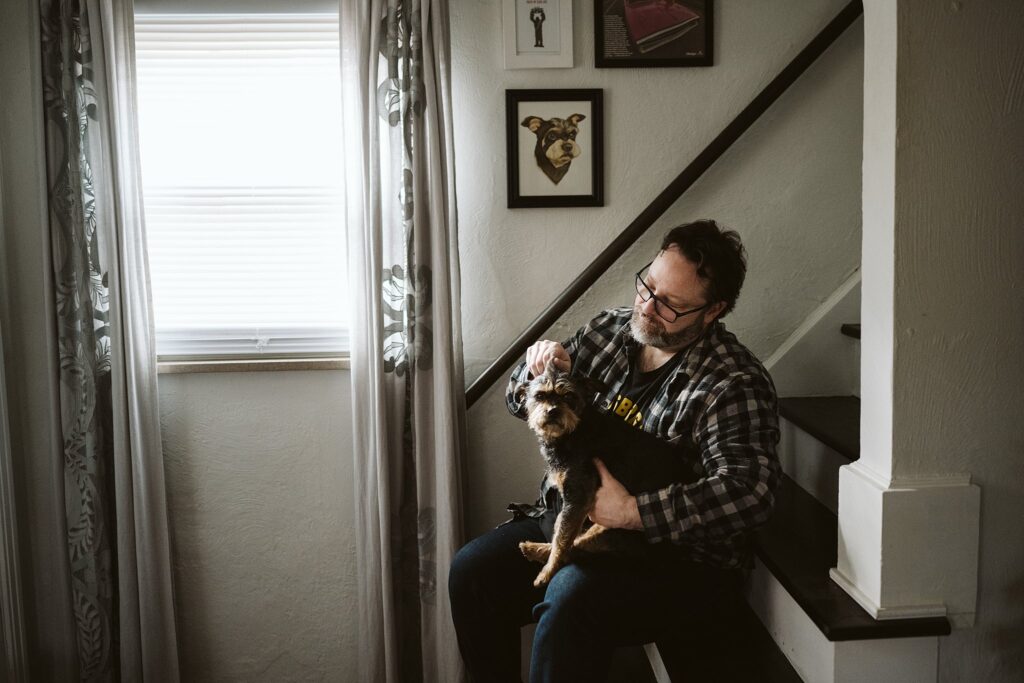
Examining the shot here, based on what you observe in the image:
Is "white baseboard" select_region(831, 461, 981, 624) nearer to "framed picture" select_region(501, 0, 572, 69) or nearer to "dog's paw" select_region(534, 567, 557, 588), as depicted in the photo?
"dog's paw" select_region(534, 567, 557, 588)

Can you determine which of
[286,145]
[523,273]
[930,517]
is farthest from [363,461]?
[930,517]

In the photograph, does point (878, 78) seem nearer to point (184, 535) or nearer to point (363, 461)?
point (363, 461)

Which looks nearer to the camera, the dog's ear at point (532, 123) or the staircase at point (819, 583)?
the staircase at point (819, 583)

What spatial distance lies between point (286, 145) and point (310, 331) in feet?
1.95

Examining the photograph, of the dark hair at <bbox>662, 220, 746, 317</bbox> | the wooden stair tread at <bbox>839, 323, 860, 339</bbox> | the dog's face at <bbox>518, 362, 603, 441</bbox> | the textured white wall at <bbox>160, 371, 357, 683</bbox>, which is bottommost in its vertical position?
the textured white wall at <bbox>160, 371, 357, 683</bbox>

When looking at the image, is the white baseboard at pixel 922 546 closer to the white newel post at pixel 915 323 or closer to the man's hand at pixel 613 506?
the white newel post at pixel 915 323

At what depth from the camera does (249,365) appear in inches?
92.4

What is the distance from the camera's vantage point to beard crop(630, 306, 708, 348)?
179 cm

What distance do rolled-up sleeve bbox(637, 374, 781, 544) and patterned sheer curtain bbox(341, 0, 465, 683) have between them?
31.8 inches

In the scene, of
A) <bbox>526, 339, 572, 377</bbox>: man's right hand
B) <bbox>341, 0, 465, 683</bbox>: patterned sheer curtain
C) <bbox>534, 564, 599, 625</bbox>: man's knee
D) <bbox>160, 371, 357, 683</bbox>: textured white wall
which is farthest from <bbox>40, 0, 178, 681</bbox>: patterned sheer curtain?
<bbox>534, 564, 599, 625</bbox>: man's knee

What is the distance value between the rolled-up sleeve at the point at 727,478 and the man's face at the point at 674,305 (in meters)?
0.19

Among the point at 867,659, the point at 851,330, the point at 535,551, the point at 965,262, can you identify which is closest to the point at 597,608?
the point at 535,551

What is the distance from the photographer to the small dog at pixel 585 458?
161 centimetres

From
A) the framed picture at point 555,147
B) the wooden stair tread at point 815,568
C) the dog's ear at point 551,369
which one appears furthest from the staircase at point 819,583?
the framed picture at point 555,147
